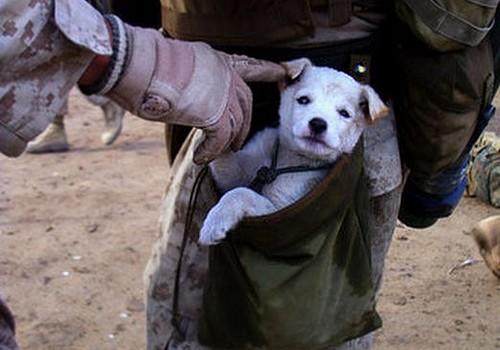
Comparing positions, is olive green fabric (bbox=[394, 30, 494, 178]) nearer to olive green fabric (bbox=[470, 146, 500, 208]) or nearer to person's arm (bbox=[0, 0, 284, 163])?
person's arm (bbox=[0, 0, 284, 163])

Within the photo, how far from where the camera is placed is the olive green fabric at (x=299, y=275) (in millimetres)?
2047

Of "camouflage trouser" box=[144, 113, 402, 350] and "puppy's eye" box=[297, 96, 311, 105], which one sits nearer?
"puppy's eye" box=[297, 96, 311, 105]

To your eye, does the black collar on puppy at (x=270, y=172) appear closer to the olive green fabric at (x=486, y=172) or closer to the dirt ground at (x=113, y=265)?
the dirt ground at (x=113, y=265)

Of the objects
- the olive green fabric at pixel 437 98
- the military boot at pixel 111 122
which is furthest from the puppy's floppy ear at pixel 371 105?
the military boot at pixel 111 122

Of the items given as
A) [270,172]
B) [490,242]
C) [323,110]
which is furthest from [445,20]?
[490,242]

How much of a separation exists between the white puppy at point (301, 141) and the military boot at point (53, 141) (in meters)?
3.66

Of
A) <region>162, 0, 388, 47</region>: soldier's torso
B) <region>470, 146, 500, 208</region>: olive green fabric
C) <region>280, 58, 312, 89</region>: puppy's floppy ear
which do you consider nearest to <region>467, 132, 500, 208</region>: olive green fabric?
<region>470, 146, 500, 208</region>: olive green fabric

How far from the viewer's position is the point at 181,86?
177 cm

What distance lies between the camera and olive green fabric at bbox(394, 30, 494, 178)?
85.5 inches

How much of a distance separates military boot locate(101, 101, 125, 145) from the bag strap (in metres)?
3.84

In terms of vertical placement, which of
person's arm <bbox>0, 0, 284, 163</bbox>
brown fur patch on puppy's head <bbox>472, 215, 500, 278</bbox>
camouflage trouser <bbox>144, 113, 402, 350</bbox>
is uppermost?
person's arm <bbox>0, 0, 284, 163</bbox>

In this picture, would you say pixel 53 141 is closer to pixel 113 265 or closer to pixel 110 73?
pixel 113 265

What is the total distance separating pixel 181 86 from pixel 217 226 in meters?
0.38

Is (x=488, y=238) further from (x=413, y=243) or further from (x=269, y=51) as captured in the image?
(x=269, y=51)
